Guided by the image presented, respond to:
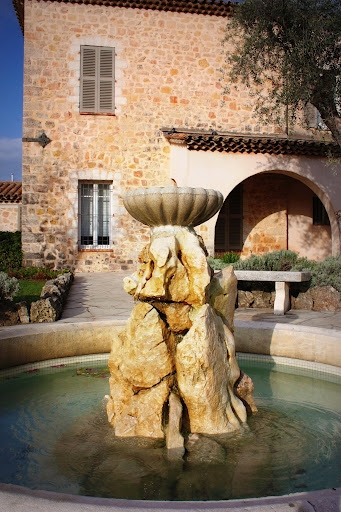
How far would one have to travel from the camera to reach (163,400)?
11.6 ft

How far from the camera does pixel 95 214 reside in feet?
47.6

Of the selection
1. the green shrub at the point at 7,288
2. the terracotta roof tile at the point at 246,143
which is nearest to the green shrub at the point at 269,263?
the green shrub at the point at 7,288

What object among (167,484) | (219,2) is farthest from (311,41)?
(167,484)

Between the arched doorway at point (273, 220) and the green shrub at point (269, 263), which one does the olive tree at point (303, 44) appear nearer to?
the green shrub at point (269, 263)

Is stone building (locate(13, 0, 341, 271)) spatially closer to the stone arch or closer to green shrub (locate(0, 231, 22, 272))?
green shrub (locate(0, 231, 22, 272))

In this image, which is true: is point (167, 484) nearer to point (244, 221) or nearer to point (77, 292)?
point (77, 292)

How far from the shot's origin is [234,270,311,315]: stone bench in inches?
298

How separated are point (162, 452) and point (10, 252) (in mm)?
11718

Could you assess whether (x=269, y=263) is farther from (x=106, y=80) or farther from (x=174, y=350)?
(x=106, y=80)

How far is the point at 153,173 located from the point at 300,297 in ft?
24.6

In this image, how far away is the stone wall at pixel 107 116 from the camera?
46.2 feet

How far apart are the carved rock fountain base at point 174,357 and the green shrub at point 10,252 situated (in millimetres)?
10618

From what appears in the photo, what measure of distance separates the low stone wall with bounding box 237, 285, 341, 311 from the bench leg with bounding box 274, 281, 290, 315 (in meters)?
0.49

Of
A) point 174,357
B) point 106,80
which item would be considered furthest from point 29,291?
point 106,80
